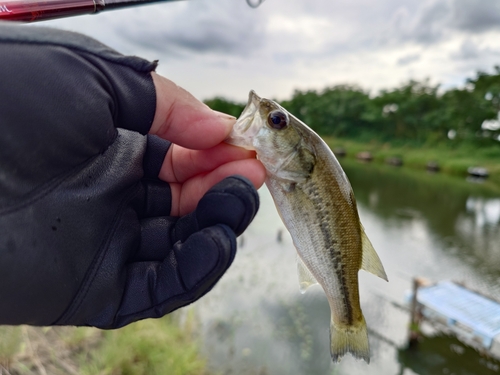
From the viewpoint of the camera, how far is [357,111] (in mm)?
56156

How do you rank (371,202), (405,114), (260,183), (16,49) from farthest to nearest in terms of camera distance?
(405,114) → (371,202) → (260,183) → (16,49)

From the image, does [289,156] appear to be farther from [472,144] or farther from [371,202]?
[472,144]

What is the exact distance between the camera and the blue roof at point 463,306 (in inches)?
321

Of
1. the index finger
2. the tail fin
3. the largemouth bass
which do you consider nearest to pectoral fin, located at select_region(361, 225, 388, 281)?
the largemouth bass

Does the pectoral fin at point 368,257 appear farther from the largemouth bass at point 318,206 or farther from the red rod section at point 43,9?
the red rod section at point 43,9

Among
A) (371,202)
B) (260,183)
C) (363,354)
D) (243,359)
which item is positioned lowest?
(371,202)

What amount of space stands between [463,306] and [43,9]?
10.5 meters

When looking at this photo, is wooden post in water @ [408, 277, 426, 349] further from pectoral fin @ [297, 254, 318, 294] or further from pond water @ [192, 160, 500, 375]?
pectoral fin @ [297, 254, 318, 294]

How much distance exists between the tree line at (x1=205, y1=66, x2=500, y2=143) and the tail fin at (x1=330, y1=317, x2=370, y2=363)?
3440 cm

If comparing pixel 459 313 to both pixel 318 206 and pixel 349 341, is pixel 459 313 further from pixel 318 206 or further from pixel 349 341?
pixel 318 206

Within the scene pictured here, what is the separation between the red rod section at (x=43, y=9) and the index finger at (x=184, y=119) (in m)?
1.01

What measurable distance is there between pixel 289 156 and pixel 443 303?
9065 millimetres

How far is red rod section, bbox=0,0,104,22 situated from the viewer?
2023 millimetres

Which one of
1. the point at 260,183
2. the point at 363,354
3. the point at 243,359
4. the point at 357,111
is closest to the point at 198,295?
the point at 260,183
